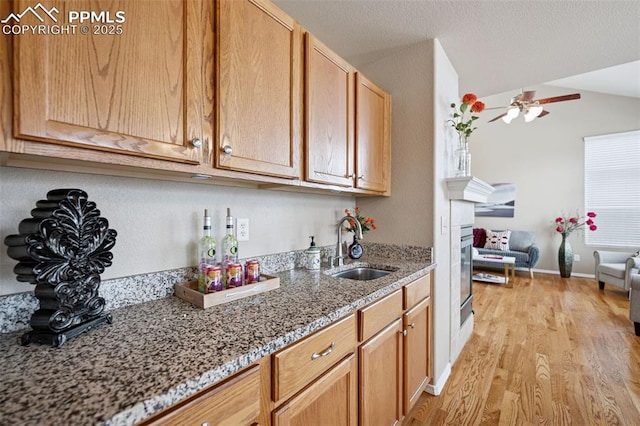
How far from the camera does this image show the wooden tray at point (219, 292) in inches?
41.4

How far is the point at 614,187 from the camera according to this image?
5.09 meters

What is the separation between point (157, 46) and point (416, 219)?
173 centimetres

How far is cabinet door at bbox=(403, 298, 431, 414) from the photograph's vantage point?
5.38 ft

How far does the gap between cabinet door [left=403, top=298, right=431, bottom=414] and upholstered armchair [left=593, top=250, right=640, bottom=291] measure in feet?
11.8

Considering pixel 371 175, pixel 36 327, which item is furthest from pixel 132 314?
pixel 371 175

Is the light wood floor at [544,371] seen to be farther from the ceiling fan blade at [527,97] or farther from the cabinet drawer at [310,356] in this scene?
the ceiling fan blade at [527,97]

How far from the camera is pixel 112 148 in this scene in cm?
79

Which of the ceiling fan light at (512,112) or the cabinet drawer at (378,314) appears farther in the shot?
the ceiling fan light at (512,112)

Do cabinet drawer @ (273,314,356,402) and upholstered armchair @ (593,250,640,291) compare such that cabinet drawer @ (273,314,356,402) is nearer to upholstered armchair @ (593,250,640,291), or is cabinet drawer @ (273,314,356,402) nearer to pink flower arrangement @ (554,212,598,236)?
upholstered armchair @ (593,250,640,291)

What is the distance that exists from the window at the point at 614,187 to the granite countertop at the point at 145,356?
628 cm

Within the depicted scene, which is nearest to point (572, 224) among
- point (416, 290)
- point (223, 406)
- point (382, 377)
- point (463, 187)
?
point (463, 187)

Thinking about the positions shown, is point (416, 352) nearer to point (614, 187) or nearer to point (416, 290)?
point (416, 290)

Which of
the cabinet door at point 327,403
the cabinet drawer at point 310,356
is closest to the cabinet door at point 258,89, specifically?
the cabinet drawer at point 310,356

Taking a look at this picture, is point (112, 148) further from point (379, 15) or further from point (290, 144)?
point (379, 15)
